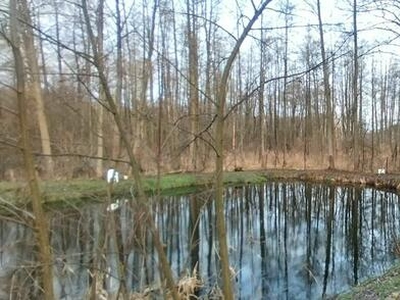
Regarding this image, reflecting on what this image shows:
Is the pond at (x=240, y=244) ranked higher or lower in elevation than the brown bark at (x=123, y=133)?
lower

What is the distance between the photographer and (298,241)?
35.2 ft

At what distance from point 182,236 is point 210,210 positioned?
90 centimetres

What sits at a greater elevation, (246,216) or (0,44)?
(0,44)

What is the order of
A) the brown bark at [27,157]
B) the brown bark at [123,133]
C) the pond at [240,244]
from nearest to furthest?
→ the brown bark at [27,157] → the brown bark at [123,133] → the pond at [240,244]

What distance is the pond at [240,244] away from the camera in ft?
11.3

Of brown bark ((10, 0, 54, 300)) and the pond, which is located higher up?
brown bark ((10, 0, 54, 300))

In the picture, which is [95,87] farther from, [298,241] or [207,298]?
[298,241]

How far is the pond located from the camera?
11.3 ft

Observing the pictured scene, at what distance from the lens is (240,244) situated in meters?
9.88

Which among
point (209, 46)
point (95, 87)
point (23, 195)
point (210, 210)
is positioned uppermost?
point (209, 46)

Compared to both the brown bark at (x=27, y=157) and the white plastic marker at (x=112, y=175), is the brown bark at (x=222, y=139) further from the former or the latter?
the brown bark at (x=27, y=157)

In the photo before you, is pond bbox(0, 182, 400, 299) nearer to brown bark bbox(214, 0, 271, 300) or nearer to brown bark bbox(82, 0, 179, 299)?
brown bark bbox(82, 0, 179, 299)

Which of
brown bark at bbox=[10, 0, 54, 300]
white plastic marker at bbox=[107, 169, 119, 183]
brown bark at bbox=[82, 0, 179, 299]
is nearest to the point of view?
brown bark at bbox=[10, 0, 54, 300]

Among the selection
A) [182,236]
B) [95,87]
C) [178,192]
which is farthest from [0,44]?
[178,192]
